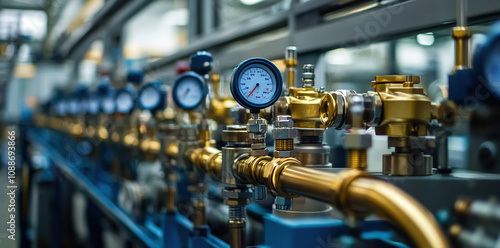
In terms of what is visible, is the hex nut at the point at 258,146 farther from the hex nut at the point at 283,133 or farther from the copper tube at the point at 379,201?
the copper tube at the point at 379,201

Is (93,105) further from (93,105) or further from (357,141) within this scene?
(357,141)

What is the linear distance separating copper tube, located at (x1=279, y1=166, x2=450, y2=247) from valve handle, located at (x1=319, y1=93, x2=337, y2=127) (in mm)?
154

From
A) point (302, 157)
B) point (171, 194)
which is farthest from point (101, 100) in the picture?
point (302, 157)

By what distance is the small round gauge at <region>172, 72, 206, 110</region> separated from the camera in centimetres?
123

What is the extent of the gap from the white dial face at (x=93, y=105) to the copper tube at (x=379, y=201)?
2.54 meters

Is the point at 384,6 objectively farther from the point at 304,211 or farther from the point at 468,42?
the point at 304,211

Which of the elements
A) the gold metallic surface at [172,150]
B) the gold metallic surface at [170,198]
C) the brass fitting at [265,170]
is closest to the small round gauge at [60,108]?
the gold metallic surface at [170,198]

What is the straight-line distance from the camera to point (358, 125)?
562mm

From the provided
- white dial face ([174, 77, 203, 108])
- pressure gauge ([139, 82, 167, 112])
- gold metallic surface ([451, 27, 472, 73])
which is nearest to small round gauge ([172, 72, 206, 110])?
white dial face ([174, 77, 203, 108])

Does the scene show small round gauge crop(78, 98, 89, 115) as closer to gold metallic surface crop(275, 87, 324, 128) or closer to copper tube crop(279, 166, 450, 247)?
gold metallic surface crop(275, 87, 324, 128)

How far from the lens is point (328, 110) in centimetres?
76

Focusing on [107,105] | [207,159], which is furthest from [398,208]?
[107,105]

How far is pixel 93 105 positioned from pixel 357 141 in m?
2.75

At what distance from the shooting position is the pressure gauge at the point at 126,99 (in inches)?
80.4
